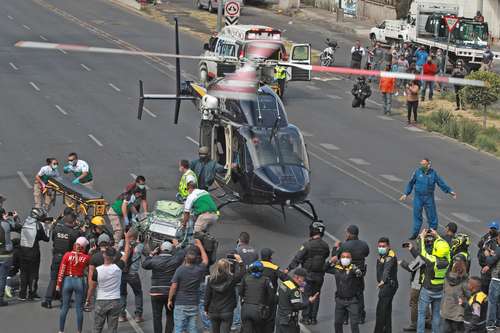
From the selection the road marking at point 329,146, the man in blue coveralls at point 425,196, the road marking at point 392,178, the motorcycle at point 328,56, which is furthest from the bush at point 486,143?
the motorcycle at point 328,56

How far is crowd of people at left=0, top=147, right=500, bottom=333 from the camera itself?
1582 cm

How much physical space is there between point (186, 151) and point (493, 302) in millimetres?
14309

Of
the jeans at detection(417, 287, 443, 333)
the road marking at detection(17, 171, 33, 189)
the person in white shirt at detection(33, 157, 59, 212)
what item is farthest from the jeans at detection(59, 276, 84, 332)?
the road marking at detection(17, 171, 33, 189)

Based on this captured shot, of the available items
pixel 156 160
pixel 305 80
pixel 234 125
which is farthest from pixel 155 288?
pixel 305 80

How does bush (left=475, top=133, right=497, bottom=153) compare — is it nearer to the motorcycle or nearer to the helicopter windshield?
the helicopter windshield

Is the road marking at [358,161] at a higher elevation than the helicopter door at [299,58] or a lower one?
lower

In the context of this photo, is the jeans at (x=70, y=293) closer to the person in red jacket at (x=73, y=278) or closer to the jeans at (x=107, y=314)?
the person in red jacket at (x=73, y=278)

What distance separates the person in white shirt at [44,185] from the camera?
24.1 m

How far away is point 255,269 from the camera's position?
1563cm

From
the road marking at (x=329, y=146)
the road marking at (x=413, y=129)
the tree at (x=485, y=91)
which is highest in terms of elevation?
the tree at (x=485, y=91)

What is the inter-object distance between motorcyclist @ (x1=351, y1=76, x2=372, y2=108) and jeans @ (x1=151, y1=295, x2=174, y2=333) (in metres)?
22.4

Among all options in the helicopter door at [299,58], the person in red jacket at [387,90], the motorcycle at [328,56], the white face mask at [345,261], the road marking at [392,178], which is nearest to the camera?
the white face mask at [345,261]

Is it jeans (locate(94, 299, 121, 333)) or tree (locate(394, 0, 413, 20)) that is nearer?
jeans (locate(94, 299, 121, 333))

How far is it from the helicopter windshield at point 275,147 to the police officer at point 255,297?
7.43m
